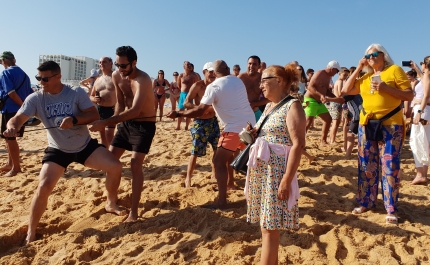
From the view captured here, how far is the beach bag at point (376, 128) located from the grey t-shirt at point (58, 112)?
3.03 metres

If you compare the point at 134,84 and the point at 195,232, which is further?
the point at 134,84

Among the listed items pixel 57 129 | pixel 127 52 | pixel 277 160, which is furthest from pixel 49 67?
pixel 277 160

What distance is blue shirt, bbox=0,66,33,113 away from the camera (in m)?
5.59

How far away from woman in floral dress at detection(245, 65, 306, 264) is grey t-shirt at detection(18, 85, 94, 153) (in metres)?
2.03

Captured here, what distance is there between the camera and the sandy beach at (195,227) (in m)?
3.05

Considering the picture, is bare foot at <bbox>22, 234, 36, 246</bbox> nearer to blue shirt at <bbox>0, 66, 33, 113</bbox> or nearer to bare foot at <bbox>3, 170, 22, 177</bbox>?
bare foot at <bbox>3, 170, 22, 177</bbox>

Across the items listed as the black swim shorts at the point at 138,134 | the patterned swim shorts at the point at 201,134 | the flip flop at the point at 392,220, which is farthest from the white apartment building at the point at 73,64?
the flip flop at the point at 392,220

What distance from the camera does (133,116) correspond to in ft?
12.1

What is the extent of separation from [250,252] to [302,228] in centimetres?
71

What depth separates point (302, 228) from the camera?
11.5 ft

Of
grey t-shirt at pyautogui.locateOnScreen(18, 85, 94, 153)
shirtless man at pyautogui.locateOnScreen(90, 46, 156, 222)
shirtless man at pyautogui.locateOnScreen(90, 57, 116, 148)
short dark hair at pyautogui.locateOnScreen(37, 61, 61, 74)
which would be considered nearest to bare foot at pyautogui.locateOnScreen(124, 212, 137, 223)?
shirtless man at pyautogui.locateOnScreen(90, 46, 156, 222)

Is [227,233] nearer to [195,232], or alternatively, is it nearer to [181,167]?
[195,232]

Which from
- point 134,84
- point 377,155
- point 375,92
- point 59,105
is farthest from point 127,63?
point 377,155

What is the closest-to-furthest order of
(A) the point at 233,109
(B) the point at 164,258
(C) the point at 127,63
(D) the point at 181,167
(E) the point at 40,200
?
1. (B) the point at 164,258
2. (E) the point at 40,200
3. (C) the point at 127,63
4. (A) the point at 233,109
5. (D) the point at 181,167
